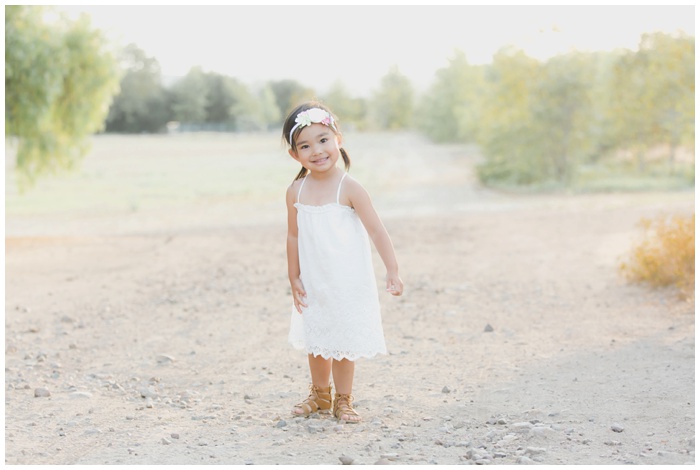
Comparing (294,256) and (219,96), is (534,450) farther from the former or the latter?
(219,96)

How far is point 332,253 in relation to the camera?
434 cm

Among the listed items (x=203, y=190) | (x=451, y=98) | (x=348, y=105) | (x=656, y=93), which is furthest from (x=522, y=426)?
(x=348, y=105)

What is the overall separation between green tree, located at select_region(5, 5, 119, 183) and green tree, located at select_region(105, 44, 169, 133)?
16761 millimetres

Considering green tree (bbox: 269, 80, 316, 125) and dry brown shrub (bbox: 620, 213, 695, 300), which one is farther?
green tree (bbox: 269, 80, 316, 125)

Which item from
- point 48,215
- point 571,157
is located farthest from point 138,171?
point 571,157

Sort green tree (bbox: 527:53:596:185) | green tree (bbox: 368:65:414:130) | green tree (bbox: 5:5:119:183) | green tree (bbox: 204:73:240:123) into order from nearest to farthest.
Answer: green tree (bbox: 5:5:119:183) < green tree (bbox: 527:53:596:185) < green tree (bbox: 204:73:240:123) < green tree (bbox: 368:65:414:130)

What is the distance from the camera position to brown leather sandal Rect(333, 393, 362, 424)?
14.5 feet

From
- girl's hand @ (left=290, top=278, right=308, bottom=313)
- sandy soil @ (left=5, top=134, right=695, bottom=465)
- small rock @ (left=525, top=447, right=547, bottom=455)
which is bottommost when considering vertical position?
sandy soil @ (left=5, top=134, right=695, bottom=465)

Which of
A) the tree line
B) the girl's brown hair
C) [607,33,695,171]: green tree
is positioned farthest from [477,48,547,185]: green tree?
the girl's brown hair

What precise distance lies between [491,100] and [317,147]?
67.1 ft

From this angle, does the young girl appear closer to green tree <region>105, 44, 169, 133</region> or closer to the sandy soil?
the sandy soil

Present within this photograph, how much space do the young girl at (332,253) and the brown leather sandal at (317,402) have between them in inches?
3.7

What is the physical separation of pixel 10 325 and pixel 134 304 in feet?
3.74

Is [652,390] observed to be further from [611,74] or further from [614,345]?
[611,74]
